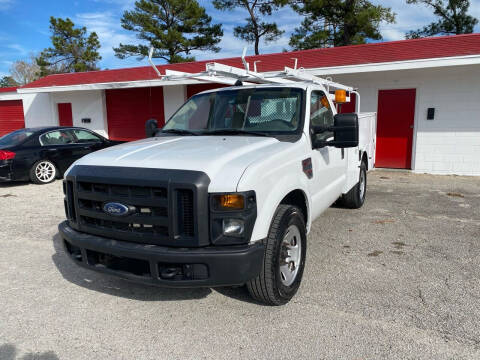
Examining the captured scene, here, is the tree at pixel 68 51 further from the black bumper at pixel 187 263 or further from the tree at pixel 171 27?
the black bumper at pixel 187 263

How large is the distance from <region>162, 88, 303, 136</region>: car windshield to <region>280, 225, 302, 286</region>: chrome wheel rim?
3.50 feet

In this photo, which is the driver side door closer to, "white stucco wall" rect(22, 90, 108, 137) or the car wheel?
the car wheel

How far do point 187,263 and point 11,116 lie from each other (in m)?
21.0

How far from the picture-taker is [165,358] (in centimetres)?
268

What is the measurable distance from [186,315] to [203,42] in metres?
29.0

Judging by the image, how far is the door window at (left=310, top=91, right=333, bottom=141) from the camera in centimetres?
419

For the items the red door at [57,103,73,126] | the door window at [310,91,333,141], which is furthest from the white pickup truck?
the red door at [57,103,73,126]

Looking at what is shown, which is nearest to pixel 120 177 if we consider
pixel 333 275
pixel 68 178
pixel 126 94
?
pixel 68 178

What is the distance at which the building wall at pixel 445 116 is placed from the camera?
33.8ft

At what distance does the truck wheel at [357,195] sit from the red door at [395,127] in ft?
16.9

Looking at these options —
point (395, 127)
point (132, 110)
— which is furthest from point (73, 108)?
point (395, 127)

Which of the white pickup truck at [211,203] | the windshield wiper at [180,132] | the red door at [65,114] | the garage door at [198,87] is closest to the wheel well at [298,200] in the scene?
the white pickup truck at [211,203]

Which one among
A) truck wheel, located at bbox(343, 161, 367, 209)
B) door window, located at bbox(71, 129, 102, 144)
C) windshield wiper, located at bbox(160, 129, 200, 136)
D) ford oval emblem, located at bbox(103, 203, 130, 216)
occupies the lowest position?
truck wheel, located at bbox(343, 161, 367, 209)

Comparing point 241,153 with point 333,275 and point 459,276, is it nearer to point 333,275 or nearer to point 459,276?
point 333,275
